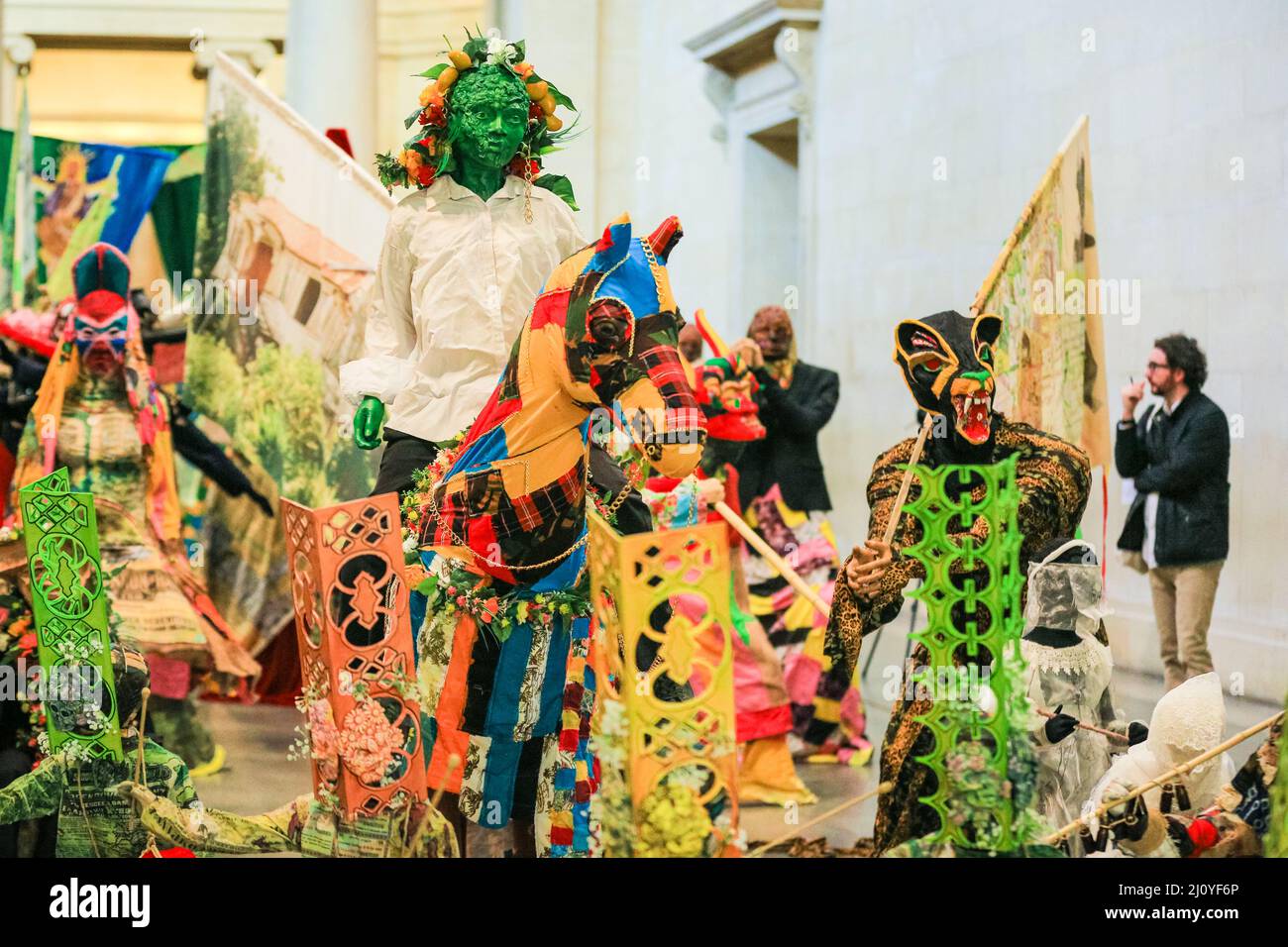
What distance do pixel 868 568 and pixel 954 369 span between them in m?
0.53

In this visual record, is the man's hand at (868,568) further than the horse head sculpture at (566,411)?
Yes

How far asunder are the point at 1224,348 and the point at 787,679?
8.25 ft

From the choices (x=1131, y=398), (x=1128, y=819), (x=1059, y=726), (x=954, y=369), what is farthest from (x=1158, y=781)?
(x=1131, y=398)

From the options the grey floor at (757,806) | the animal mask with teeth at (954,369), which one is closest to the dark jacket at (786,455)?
the grey floor at (757,806)

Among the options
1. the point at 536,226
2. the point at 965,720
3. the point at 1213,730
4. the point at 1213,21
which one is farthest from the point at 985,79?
the point at 965,720

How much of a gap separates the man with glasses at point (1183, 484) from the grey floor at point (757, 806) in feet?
1.21

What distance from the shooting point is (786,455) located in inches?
350

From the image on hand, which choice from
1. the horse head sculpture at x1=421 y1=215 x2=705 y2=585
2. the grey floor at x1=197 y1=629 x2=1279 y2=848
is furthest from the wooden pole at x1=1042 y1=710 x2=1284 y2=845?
the grey floor at x1=197 y1=629 x2=1279 y2=848

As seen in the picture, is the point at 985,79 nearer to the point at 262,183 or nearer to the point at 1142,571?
the point at 1142,571

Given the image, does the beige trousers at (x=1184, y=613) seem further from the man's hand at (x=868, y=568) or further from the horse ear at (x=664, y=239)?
the horse ear at (x=664, y=239)

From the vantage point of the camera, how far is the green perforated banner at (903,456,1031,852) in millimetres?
3680

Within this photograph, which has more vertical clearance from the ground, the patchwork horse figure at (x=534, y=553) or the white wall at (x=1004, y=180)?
the white wall at (x=1004, y=180)

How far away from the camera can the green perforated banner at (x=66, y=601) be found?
4332 millimetres

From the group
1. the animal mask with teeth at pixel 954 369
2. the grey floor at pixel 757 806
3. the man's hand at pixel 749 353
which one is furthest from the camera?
the man's hand at pixel 749 353
